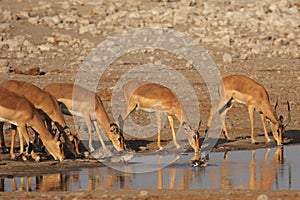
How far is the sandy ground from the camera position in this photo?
10094mm

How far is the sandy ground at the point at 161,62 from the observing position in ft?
33.1

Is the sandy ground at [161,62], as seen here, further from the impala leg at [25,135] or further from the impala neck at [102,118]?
the impala neck at [102,118]

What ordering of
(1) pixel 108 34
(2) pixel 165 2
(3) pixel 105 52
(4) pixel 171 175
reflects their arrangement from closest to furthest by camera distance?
(4) pixel 171 175 → (3) pixel 105 52 → (1) pixel 108 34 → (2) pixel 165 2

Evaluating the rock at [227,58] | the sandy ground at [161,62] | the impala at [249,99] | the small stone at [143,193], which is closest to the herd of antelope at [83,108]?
the impala at [249,99]

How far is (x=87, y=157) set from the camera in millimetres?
13328

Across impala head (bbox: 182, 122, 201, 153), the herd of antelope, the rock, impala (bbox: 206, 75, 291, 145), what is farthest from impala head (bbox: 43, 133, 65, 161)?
the rock

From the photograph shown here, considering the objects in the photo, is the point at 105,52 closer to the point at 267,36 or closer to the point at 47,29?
the point at 47,29

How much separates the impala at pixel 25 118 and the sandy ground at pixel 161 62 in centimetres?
26

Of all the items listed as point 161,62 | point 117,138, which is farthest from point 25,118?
point 161,62

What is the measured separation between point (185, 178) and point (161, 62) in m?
12.4

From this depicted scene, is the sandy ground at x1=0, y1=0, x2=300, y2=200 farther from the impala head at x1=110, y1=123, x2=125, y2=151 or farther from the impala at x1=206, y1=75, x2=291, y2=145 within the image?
the impala head at x1=110, y1=123, x2=125, y2=151

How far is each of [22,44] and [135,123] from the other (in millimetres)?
9624

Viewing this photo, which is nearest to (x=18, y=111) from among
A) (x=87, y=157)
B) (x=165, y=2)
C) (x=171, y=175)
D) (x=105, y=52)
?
(x=87, y=157)

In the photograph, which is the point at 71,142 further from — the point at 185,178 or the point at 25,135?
the point at 185,178
